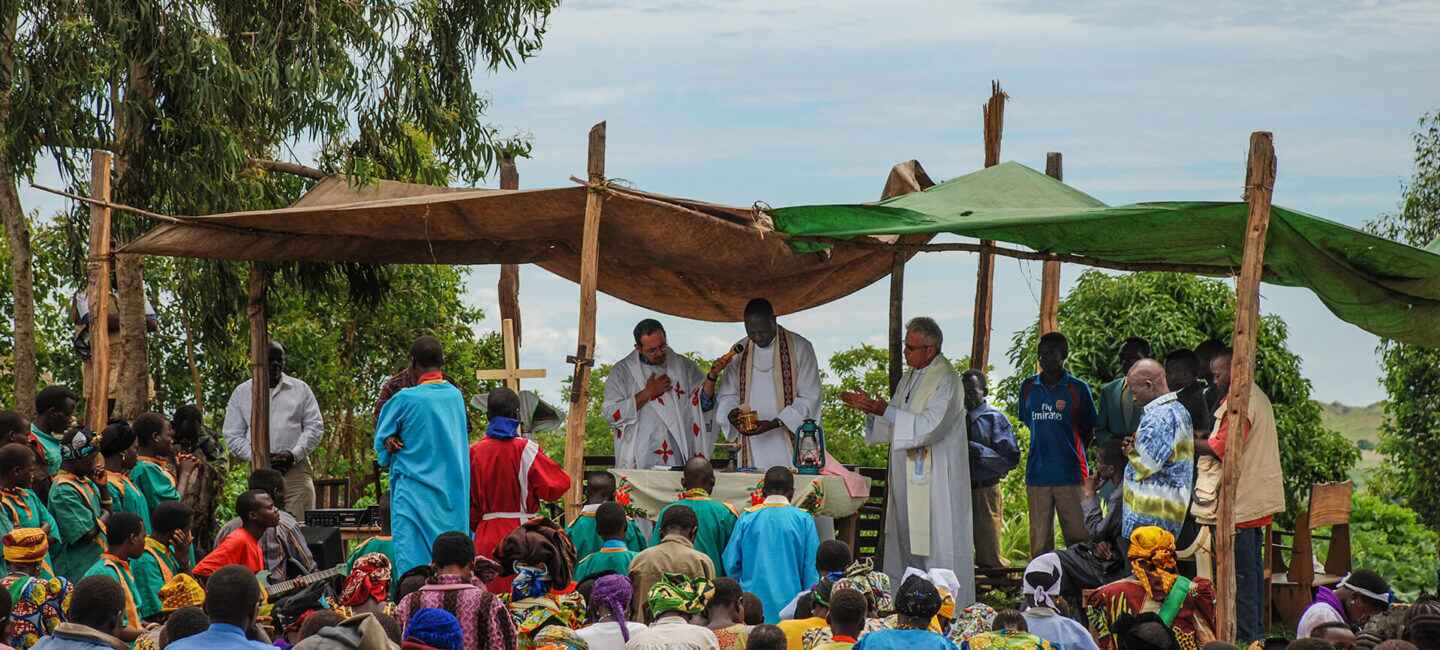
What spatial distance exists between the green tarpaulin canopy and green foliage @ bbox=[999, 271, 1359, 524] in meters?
4.84

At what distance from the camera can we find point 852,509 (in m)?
12.1

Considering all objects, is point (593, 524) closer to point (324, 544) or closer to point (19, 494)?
point (324, 544)

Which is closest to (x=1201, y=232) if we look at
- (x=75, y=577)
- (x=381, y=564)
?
(x=381, y=564)

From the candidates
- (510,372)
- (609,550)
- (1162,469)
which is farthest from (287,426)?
(1162,469)

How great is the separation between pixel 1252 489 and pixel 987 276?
430cm

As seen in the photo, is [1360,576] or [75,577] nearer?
[1360,576]

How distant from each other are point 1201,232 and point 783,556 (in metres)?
3.27

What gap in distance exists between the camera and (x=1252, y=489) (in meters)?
10.7

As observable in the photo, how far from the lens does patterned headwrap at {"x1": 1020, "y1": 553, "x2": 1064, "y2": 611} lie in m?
9.56

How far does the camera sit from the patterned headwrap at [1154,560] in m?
8.91

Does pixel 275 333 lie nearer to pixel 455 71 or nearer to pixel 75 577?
pixel 455 71

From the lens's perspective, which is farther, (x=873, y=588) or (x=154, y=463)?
(x=154, y=463)

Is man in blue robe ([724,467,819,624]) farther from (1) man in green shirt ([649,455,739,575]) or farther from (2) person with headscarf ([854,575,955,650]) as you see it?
(2) person with headscarf ([854,575,955,650])

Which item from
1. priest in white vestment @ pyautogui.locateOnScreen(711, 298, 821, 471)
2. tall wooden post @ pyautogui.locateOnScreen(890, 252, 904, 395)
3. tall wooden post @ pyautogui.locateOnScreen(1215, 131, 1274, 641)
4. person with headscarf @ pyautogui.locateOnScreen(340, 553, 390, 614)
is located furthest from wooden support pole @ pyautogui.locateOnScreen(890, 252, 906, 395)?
person with headscarf @ pyautogui.locateOnScreen(340, 553, 390, 614)
